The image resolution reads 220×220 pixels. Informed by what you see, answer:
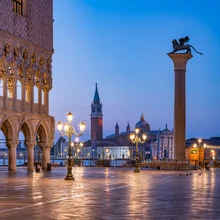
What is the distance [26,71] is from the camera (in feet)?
159

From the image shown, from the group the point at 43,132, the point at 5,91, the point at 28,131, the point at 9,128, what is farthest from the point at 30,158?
the point at 5,91

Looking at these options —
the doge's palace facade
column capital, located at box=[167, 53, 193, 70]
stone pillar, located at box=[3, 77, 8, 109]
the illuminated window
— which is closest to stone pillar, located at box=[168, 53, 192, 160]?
column capital, located at box=[167, 53, 193, 70]

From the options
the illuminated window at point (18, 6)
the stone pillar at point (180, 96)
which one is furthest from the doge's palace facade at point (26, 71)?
the stone pillar at point (180, 96)

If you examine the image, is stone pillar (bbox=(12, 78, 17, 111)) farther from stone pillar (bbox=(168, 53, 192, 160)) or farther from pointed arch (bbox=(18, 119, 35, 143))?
stone pillar (bbox=(168, 53, 192, 160))

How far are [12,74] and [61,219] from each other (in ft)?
110

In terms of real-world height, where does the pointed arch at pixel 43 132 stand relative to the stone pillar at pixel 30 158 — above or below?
above

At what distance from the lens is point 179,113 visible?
57562mm

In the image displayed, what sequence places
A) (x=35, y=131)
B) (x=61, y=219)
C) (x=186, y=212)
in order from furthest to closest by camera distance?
(x=35, y=131) < (x=186, y=212) < (x=61, y=219)

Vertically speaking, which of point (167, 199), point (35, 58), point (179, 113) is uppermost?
point (35, 58)

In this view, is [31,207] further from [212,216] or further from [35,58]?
[35,58]

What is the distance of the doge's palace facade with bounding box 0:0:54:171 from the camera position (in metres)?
45.7

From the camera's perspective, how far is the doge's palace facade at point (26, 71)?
1797 inches

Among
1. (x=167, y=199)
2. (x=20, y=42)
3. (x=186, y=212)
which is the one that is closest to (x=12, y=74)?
(x=20, y=42)

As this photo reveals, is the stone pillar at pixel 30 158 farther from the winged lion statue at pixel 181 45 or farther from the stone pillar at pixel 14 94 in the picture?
the winged lion statue at pixel 181 45
